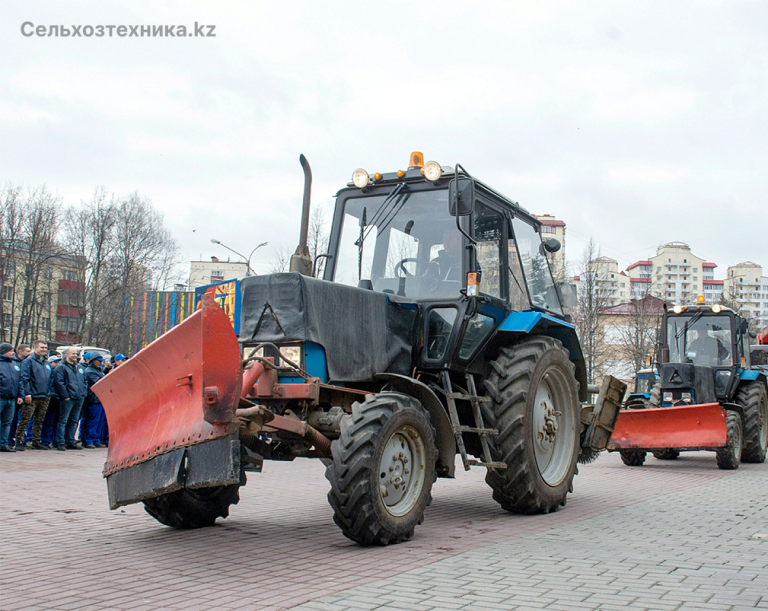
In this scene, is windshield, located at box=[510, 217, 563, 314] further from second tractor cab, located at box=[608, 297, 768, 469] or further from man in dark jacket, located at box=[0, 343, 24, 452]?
man in dark jacket, located at box=[0, 343, 24, 452]

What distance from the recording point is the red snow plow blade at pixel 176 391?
4.70 meters

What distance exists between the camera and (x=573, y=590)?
4324mm

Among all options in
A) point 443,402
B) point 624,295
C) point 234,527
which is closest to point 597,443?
point 443,402

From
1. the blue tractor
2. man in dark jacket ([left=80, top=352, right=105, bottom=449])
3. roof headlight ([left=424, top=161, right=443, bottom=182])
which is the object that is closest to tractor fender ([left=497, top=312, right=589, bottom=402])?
the blue tractor

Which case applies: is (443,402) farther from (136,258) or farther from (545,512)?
(136,258)

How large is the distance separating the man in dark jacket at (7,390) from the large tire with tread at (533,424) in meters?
9.03

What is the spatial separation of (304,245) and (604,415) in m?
4.52

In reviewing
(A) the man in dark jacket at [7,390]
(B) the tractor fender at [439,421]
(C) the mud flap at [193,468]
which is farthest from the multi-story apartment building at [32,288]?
(C) the mud flap at [193,468]

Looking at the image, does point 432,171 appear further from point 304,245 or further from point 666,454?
point 666,454

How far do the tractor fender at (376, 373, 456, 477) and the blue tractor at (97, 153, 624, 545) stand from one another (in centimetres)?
1

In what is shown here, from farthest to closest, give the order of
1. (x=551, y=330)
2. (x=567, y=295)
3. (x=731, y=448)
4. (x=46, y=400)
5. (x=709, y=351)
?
(x=709, y=351) < (x=46, y=400) < (x=731, y=448) < (x=567, y=295) < (x=551, y=330)

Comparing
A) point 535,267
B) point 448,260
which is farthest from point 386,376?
point 535,267

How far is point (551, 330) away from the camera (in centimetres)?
847

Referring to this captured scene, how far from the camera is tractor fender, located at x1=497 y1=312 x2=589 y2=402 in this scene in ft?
24.1
